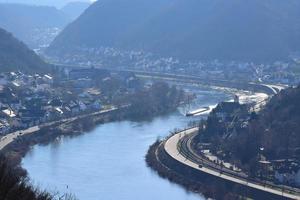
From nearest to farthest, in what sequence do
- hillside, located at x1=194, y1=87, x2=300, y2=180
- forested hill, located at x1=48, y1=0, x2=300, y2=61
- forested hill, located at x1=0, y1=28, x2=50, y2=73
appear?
1. hillside, located at x1=194, y1=87, x2=300, y2=180
2. forested hill, located at x1=0, y1=28, x2=50, y2=73
3. forested hill, located at x1=48, y1=0, x2=300, y2=61

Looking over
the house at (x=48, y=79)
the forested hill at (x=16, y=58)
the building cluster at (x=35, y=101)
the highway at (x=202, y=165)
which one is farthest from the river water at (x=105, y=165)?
the forested hill at (x=16, y=58)

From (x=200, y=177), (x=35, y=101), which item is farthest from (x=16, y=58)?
(x=200, y=177)

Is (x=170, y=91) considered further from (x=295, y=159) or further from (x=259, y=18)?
(x=259, y=18)

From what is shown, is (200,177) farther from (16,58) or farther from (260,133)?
(16,58)

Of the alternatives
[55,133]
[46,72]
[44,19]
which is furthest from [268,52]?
[44,19]

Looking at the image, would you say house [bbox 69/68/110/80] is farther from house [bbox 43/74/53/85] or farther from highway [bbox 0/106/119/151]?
highway [bbox 0/106/119/151]

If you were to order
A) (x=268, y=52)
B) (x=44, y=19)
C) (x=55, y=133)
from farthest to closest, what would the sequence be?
(x=44, y=19)
(x=268, y=52)
(x=55, y=133)

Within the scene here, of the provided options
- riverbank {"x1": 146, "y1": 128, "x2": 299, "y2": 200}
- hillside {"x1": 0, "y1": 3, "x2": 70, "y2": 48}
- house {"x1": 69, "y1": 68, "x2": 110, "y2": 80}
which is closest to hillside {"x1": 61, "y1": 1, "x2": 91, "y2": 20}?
hillside {"x1": 0, "y1": 3, "x2": 70, "y2": 48}

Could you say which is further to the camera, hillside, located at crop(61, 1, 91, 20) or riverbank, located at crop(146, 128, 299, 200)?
hillside, located at crop(61, 1, 91, 20)
